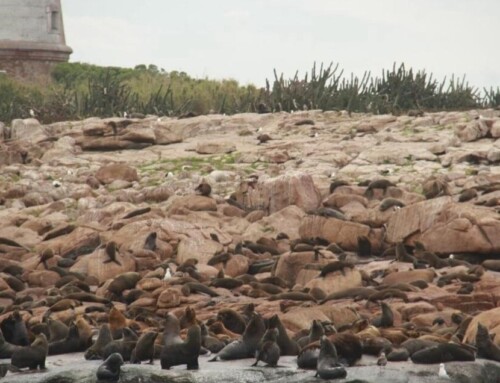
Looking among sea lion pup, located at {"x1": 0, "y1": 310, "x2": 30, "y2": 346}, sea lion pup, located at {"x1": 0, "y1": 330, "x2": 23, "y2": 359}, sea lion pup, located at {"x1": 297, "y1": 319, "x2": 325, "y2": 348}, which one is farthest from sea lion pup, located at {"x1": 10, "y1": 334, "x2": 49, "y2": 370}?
sea lion pup, located at {"x1": 297, "y1": 319, "x2": 325, "y2": 348}

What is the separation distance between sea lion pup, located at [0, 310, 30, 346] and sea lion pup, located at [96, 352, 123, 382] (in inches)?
90.4

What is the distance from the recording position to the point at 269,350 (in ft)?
63.6

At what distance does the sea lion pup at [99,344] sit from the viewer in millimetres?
20219

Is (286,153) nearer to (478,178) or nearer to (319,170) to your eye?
(319,170)

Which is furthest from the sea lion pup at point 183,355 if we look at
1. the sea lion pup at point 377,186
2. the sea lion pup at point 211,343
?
the sea lion pup at point 377,186

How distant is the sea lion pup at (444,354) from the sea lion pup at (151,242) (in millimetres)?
8244

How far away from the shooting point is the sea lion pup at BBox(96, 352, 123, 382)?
18.9 m

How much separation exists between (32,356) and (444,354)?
15.8 feet

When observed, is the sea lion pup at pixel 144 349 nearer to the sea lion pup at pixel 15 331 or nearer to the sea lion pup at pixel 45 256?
the sea lion pup at pixel 15 331

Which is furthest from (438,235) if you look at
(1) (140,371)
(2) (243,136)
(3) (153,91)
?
(3) (153,91)

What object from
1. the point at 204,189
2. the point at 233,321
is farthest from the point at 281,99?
the point at 233,321

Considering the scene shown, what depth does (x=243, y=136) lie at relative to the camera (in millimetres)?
36375

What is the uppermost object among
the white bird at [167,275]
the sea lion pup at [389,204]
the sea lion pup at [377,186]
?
the sea lion pup at [377,186]

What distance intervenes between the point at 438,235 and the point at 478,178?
4442 millimetres
